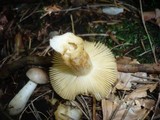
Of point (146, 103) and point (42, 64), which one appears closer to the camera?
point (146, 103)

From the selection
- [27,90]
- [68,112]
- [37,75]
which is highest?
[37,75]

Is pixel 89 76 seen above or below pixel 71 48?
below

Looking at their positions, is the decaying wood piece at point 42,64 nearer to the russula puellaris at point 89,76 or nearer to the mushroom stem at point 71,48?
the russula puellaris at point 89,76

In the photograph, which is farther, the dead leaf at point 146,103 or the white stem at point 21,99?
the white stem at point 21,99

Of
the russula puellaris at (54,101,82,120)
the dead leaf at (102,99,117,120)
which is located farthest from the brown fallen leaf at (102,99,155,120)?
the russula puellaris at (54,101,82,120)

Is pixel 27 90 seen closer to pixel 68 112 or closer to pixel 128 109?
pixel 68 112

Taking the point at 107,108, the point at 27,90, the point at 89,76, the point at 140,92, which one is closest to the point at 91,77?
the point at 89,76

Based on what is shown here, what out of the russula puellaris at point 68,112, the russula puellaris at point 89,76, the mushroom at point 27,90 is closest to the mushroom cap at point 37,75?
the mushroom at point 27,90

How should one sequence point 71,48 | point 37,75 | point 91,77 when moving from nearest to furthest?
point 71,48
point 91,77
point 37,75
